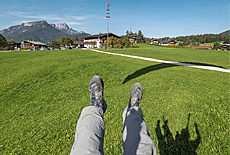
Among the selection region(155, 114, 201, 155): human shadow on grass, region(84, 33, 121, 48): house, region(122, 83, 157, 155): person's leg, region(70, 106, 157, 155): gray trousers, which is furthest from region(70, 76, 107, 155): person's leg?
region(84, 33, 121, 48): house

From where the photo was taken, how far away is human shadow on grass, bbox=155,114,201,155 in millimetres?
2902

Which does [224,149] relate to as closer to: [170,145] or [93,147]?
[170,145]

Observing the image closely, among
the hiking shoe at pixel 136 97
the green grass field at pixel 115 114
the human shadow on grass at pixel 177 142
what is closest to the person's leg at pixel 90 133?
the hiking shoe at pixel 136 97

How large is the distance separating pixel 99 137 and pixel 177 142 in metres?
2.28

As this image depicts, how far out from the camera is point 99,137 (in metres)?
1.94

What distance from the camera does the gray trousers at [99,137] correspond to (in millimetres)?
1748

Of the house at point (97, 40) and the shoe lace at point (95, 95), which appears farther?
the house at point (97, 40)

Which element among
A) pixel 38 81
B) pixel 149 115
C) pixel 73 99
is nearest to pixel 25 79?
pixel 38 81

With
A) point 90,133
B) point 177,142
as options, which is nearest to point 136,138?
point 90,133

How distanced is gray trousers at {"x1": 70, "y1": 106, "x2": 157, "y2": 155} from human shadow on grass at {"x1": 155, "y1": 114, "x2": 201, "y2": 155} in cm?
125

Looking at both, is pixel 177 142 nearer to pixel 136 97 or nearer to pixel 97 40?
pixel 136 97

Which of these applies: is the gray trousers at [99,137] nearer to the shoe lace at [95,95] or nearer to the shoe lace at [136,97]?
the shoe lace at [95,95]

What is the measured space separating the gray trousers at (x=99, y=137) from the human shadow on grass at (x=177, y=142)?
1.25 metres

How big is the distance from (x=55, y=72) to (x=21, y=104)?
3741 millimetres
